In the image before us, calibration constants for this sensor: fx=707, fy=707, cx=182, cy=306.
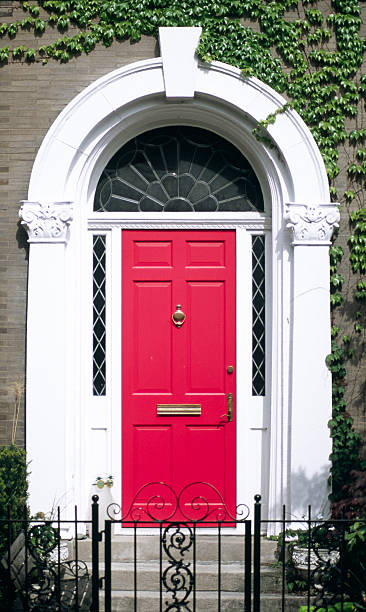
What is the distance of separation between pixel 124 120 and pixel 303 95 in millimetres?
1642

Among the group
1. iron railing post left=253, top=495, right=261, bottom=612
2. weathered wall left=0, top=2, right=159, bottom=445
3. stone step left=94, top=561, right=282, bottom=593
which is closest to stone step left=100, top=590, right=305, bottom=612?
stone step left=94, top=561, right=282, bottom=593

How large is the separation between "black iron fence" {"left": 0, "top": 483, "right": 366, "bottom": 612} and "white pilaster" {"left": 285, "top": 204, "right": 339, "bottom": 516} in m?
0.40

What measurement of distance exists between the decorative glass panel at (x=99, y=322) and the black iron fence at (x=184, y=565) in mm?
1117

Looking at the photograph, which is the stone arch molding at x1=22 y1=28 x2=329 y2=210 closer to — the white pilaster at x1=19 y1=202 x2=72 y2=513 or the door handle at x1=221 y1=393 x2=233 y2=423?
the white pilaster at x1=19 y1=202 x2=72 y2=513

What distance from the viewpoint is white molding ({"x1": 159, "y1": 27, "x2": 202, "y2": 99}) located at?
6.30 m

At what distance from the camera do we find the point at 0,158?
641cm

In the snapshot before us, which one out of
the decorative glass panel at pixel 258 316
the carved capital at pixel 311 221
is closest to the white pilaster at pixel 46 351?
the decorative glass panel at pixel 258 316

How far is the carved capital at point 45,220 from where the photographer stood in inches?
245

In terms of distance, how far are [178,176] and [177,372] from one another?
6.07 ft

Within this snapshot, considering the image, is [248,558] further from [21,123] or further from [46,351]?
[21,123]

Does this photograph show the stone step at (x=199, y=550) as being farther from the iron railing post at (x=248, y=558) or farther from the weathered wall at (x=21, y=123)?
the iron railing post at (x=248, y=558)

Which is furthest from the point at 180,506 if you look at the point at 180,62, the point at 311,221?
the point at 180,62

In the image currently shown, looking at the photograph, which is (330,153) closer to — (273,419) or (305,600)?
(273,419)

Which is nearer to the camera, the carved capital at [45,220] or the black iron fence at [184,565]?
the black iron fence at [184,565]
